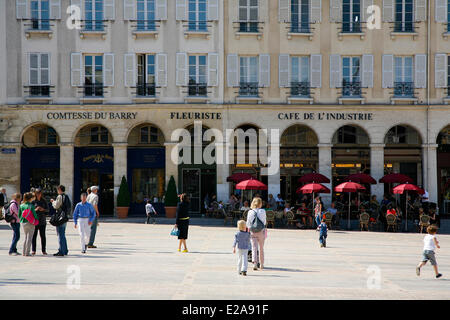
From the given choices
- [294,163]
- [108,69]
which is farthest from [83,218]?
[294,163]

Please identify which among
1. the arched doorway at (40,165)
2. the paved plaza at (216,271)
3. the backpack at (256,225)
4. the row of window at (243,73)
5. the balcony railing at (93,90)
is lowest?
the paved plaza at (216,271)

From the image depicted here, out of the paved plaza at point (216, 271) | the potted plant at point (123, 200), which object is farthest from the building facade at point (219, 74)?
the paved plaza at point (216, 271)

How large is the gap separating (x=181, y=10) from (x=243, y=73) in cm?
521

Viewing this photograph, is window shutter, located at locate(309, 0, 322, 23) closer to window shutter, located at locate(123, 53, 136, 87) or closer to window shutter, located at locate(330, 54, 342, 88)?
window shutter, located at locate(330, 54, 342, 88)

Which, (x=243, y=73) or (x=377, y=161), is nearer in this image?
(x=377, y=161)

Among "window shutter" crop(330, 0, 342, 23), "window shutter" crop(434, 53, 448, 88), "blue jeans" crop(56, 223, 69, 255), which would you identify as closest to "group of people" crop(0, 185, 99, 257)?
"blue jeans" crop(56, 223, 69, 255)

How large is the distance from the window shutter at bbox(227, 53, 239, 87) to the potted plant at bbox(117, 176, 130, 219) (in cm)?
851

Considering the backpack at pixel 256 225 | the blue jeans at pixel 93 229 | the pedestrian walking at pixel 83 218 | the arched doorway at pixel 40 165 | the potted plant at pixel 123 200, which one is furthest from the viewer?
the arched doorway at pixel 40 165

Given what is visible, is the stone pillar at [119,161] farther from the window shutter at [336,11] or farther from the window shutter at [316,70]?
the window shutter at [336,11]

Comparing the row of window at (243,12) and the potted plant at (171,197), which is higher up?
the row of window at (243,12)

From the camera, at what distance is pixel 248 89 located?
34.6 m

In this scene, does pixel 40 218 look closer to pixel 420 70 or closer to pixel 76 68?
pixel 76 68

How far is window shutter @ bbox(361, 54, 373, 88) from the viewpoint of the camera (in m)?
34.5

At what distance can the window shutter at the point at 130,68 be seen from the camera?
34125mm
